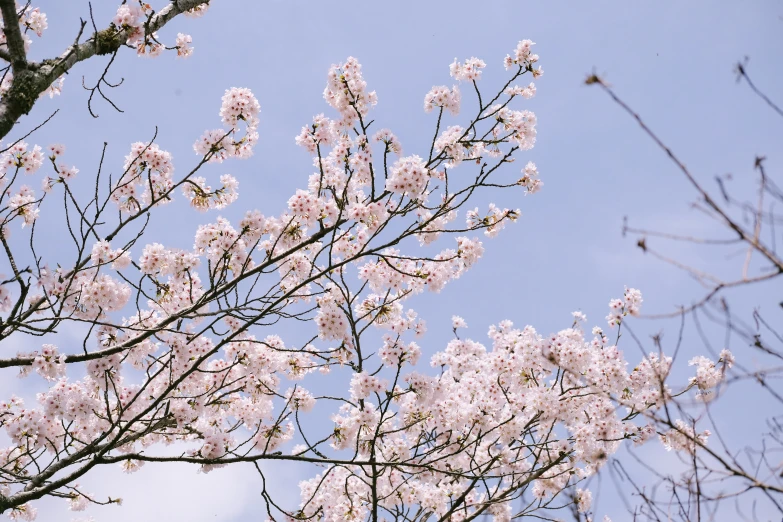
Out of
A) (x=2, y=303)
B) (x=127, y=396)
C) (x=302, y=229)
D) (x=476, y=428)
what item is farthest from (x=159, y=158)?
(x=476, y=428)

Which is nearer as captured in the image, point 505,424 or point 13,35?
point 13,35

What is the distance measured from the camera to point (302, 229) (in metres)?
6.04

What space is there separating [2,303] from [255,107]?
9.36ft

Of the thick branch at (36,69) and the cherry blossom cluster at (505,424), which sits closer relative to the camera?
the thick branch at (36,69)

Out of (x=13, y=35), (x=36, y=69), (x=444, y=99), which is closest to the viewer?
(x=13, y=35)

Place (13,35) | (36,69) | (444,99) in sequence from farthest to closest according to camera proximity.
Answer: (444,99) < (36,69) < (13,35)

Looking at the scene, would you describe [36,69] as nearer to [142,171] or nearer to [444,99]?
[142,171]

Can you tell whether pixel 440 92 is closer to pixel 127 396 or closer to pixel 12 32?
pixel 12 32

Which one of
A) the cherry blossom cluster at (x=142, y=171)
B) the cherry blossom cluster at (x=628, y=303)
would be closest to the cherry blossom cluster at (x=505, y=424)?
the cherry blossom cluster at (x=628, y=303)

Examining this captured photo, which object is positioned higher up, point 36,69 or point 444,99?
point 444,99

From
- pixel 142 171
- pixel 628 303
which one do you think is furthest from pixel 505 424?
pixel 142 171

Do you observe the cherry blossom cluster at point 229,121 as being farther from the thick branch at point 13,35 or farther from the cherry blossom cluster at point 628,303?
the cherry blossom cluster at point 628,303

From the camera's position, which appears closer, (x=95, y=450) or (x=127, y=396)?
(x=95, y=450)

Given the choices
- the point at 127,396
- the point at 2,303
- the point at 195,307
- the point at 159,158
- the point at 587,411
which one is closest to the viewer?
the point at 2,303
